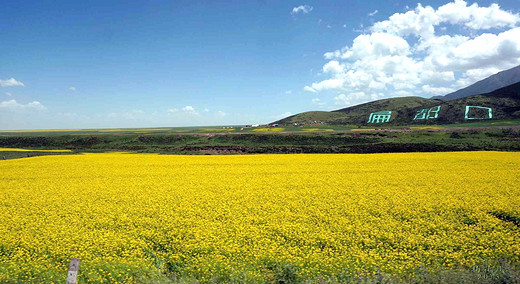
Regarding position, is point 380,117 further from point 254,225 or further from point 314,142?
point 254,225

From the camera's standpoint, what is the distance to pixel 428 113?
4518 inches

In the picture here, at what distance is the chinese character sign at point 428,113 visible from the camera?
363 feet

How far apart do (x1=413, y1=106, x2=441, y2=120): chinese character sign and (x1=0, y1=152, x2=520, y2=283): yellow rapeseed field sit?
352 ft

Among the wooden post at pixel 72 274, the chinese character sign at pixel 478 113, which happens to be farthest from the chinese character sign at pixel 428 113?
the wooden post at pixel 72 274

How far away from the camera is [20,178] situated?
2130cm

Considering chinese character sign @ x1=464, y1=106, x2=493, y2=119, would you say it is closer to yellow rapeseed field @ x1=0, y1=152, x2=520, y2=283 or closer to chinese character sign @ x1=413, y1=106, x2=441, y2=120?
chinese character sign @ x1=413, y1=106, x2=441, y2=120

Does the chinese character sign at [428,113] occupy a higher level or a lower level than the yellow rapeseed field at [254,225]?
higher

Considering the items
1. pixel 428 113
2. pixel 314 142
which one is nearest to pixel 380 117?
pixel 428 113

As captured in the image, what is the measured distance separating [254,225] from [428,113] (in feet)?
425

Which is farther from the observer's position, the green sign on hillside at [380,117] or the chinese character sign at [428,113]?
the green sign on hillside at [380,117]

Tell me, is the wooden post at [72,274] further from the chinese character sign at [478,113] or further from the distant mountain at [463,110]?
the chinese character sign at [478,113]

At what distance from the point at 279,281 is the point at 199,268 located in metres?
2.57

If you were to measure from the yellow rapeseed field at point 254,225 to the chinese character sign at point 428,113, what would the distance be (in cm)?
10727

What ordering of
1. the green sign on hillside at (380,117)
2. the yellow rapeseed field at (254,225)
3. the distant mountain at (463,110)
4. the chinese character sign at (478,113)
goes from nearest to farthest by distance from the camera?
the yellow rapeseed field at (254,225) < the chinese character sign at (478,113) < the distant mountain at (463,110) < the green sign on hillside at (380,117)
